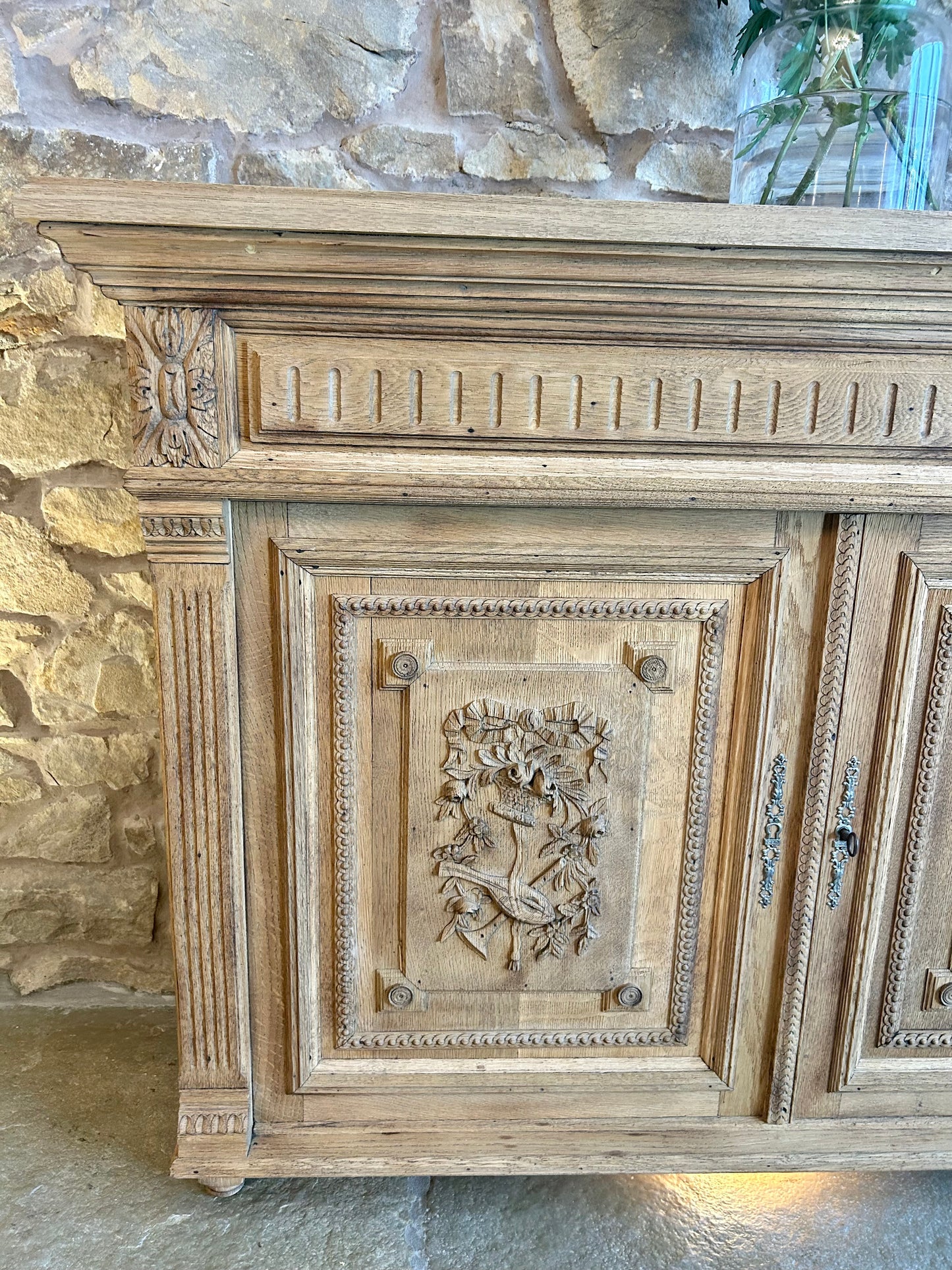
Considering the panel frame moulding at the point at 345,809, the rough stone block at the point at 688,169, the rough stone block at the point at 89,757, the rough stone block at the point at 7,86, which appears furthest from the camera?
the rough stone block at the point at 89,757

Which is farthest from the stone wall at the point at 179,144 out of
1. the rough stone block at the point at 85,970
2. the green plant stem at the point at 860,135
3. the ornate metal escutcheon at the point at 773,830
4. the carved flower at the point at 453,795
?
the ornate metal escutcheon at the point at 773,830

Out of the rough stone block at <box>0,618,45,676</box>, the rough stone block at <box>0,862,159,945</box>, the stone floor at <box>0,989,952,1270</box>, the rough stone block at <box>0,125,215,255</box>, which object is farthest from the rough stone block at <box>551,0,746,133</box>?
the stone floor at <box>0,989,952,1270</box>

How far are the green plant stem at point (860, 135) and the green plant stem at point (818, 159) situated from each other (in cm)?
3

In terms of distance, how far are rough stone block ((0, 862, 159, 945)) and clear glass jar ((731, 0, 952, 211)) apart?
152 cm

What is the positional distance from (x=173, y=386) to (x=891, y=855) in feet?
3.46

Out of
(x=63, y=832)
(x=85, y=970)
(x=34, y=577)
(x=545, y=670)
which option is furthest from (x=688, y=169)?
(x=85, y=970)

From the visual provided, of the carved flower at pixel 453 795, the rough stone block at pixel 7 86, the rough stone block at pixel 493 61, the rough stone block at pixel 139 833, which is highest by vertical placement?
the rough stone block at pixel 493 61

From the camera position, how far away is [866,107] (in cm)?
103

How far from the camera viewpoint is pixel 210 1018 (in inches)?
42.9

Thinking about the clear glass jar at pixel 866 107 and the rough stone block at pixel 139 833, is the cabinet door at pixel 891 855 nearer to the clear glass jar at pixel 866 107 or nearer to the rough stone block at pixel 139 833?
the clear glass jar at pixel 866 107

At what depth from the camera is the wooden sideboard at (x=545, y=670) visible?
89 centimetres

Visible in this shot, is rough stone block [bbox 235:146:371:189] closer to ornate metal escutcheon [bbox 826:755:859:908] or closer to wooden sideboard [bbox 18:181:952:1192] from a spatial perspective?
wooden sideboard [bbox 18:181:952:1192]

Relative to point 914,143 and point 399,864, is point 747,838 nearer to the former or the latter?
point 399,864

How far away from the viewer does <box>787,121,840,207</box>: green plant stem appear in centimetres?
105
